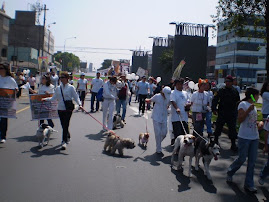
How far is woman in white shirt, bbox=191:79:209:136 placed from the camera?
977 centimetres

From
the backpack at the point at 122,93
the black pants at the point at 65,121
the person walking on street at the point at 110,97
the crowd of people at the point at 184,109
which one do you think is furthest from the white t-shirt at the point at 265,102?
the backpack at the point at 122,93

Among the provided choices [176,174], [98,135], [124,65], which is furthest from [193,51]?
[176,174]

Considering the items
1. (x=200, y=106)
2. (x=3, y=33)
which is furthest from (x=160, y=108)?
(x=3, y=33)

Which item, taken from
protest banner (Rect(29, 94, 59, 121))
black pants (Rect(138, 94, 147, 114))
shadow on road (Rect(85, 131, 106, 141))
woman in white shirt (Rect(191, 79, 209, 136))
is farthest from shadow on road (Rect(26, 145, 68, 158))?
black pants (Rect(138, 94, 147, 114))

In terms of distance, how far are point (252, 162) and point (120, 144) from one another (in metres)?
3.25

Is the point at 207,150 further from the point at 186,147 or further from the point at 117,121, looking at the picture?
the point at 117,121

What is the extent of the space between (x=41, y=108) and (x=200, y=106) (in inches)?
176

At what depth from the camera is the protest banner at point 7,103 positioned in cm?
899

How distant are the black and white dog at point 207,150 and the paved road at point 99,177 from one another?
305 millimetres

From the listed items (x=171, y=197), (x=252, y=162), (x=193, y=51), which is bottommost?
(x=171, y=197)

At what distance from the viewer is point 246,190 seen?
6.29m

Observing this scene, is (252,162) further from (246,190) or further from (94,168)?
(94,168)

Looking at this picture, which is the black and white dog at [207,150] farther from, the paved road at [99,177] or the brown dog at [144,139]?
the brown dog at [144,139]

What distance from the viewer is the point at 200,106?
9930 mm
